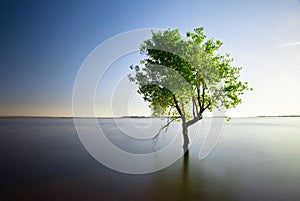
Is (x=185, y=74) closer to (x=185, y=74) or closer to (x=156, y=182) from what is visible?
(x=185, y=74)

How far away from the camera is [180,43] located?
57.5ft

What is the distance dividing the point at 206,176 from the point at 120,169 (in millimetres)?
6257

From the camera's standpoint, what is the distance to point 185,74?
57.1ft

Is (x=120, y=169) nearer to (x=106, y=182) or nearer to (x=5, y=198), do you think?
(x=106, y=182)

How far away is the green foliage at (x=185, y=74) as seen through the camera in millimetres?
17453

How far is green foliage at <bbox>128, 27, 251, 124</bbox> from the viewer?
57.3 ft

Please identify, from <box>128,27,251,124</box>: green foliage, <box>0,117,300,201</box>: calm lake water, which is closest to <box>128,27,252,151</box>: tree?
<box>128,27,251,124</box>: green foliage

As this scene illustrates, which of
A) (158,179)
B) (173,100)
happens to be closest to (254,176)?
(158,179)

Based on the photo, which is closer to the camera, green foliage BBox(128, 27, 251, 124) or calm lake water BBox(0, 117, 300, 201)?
calm lake water BBox(0, 117, 300, 201)

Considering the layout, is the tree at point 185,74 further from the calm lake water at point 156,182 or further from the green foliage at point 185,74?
the calm lake water at point 156,182

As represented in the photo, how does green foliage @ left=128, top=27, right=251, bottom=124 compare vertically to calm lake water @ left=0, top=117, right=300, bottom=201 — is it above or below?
above

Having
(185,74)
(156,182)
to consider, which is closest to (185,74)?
(185,74)

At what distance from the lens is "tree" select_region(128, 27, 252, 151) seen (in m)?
17.5

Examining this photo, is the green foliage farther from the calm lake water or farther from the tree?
the calm lake water
